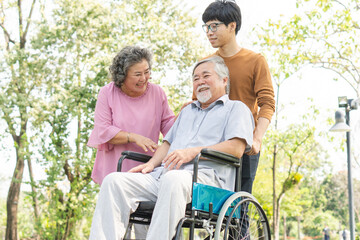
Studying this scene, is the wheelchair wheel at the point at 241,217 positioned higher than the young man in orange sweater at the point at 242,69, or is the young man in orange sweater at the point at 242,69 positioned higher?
the young man in orange sweater at the point at 242,69

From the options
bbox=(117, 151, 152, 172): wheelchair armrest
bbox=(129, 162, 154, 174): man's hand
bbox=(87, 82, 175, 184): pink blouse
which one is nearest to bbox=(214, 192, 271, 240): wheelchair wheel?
bbox=(129, 162, 154, 174): man's hand

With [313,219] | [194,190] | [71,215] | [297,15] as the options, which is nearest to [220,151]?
[194,190]

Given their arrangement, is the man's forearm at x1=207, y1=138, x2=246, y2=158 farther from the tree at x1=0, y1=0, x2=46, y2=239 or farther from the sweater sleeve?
the tree at x1=0, y1=0, x2=46, y2=239

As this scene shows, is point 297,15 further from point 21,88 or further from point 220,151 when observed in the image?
point 220,151

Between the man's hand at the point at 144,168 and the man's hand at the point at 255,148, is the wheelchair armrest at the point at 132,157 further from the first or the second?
the man's hand at the point at 255,148

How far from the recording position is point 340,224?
31.2m

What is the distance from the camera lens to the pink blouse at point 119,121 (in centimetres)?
311

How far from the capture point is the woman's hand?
293cm

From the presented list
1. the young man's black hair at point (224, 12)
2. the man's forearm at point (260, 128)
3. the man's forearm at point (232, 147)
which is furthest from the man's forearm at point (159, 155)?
the young man's black hair at point (224, 12)

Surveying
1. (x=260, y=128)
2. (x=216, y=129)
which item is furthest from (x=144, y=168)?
(x=260, y=128)

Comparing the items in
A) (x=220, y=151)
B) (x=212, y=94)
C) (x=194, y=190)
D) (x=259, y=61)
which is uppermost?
(x=259, y=61)

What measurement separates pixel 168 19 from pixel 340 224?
25.5m

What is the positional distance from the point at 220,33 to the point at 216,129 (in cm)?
66

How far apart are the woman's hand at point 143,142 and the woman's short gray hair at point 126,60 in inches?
16.9
